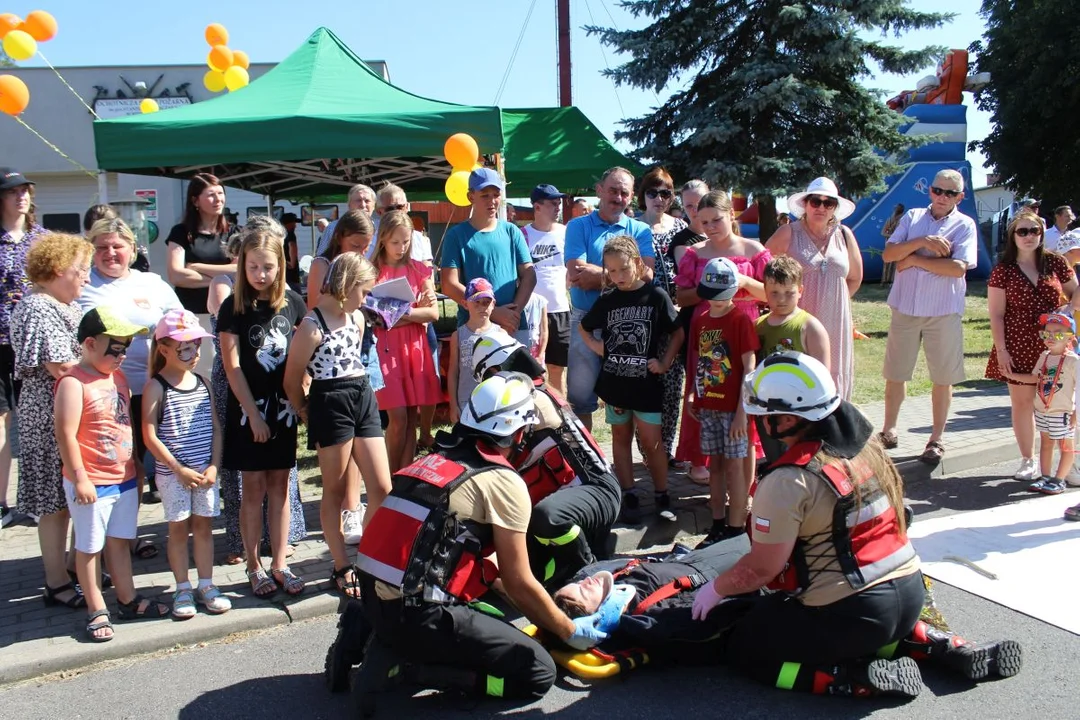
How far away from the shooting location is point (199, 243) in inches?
222

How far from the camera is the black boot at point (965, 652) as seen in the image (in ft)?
10.7

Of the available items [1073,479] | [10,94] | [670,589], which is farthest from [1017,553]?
[10,94]

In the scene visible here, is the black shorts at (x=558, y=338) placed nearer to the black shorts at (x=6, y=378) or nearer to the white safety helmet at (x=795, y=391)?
the white safety helmet at (x=795, y=391)

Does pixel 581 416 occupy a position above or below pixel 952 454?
above

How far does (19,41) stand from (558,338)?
19.1 ft

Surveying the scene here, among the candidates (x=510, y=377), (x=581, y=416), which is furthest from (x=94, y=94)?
(x=510, y=377)

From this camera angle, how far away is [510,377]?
10.9ft

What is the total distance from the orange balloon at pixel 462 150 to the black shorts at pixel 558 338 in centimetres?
138

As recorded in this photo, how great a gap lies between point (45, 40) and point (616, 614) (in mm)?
8006

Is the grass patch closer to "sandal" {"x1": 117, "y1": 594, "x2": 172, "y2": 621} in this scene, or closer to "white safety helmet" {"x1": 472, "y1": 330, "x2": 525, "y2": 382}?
"white safety helmet" {"x1": 472, "y1": 330, "x2": 525, "y2": 382}

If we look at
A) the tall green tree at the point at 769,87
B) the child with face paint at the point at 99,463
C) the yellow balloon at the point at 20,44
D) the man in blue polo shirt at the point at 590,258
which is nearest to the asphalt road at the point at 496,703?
the child with face paint at the point at 99,463

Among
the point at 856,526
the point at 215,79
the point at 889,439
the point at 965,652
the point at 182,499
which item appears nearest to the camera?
the point at 856,526

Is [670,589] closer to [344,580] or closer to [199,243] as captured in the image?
[344,580]

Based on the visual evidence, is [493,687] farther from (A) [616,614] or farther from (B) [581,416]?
(B) [581,416]
